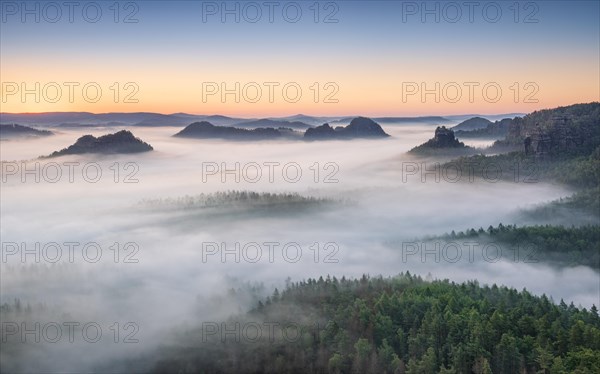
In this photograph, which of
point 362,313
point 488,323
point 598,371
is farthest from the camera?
point 362,313

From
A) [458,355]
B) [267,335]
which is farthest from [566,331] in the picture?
[267,335]

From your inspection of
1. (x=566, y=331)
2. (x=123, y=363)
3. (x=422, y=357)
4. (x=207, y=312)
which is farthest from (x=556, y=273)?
(x=123, y=363)

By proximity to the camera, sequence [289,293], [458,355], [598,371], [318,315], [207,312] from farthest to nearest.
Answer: [207,312], [289,293], [318,315], [458,355], [598,371]

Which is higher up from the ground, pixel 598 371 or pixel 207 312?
pixel 598 371

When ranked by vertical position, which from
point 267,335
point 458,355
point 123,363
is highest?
point 458,355

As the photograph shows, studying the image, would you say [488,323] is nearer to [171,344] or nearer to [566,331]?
[566,331]

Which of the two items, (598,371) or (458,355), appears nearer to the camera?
(598,371)
